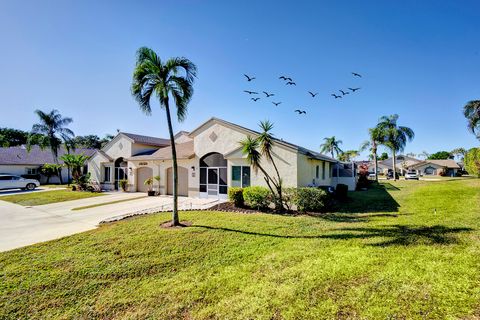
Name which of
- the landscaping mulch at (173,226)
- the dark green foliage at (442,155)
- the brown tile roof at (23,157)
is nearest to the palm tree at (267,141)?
the landscaping mulch at (173,226)

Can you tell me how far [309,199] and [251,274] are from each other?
8007 mm

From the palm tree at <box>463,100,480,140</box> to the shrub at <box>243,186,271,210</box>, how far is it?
23.9 metres

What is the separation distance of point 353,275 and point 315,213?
7.54 metres

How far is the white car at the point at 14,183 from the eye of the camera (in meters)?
24.5

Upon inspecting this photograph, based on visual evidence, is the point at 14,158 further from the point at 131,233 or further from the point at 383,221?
the point at 383,221

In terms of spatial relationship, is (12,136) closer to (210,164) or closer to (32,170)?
(32,170)

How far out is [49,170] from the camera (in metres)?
33.6

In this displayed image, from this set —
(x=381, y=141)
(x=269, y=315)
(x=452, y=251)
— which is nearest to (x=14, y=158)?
(x=269, y=315)

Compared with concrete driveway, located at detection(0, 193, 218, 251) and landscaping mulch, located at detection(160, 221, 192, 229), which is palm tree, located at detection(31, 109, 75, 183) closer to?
concrete driveway, located at detection(0, 193, 218, 251)

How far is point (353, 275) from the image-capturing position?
16.4 feet

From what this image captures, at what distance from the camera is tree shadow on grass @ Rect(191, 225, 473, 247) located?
7.02 metres

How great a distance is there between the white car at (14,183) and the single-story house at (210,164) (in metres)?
9.87

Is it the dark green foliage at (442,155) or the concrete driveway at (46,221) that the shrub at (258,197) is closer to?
the concrete driveway at (46,221)

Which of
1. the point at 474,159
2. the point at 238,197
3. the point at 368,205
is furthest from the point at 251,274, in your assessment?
the point at 474,159
